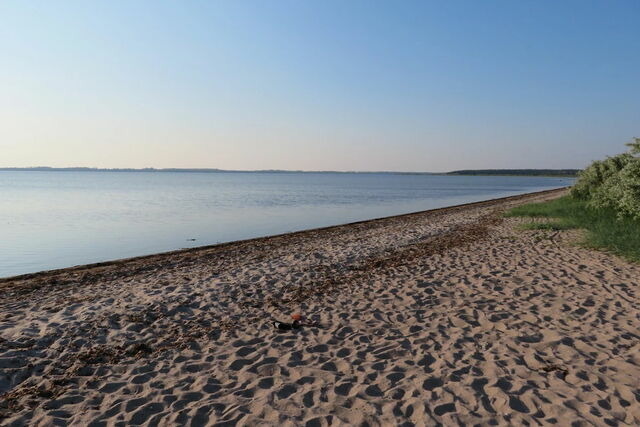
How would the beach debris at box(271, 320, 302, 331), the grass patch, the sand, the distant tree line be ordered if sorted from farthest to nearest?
the distant tree line < the grass patch < the beach debris at box(271, 320, 302, 331) < the sand

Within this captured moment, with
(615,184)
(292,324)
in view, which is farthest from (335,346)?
(615,184)

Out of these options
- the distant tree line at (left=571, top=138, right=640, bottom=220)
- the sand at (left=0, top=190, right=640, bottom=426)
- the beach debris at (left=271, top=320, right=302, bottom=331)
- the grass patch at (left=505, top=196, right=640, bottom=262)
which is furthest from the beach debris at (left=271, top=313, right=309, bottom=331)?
the distant tree line at (left=571, top=138, right=640, bottom=220)

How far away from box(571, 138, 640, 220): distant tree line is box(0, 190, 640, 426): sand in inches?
118

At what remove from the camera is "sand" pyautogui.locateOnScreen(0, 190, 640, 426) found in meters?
4.53

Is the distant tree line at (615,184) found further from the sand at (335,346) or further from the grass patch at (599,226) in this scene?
the sand at (335,346)

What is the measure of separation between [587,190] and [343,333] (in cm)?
2314

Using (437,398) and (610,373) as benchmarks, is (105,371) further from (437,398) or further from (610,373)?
(610,373)

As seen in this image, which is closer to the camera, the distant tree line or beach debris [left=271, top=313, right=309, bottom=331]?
beach debris [left=271, top=313, right=309, bottom=331]

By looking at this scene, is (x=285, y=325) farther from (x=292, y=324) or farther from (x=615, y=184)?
(x=615, y=184)

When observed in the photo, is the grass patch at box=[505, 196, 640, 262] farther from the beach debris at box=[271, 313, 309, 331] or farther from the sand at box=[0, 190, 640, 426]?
the beach debris at box=[271, 313, 309, 331]

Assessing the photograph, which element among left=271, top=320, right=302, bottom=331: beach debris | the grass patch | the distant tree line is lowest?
left=271, top=320, right=302, bottom=331: beach debris

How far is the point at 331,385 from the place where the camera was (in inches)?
198

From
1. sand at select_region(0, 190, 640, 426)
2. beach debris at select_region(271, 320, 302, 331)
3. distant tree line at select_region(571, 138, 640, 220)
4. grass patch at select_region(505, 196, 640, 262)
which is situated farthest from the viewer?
distant tree line at select_region(571, 138, 640, 220)

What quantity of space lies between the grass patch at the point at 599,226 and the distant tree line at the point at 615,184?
0.38 meters
